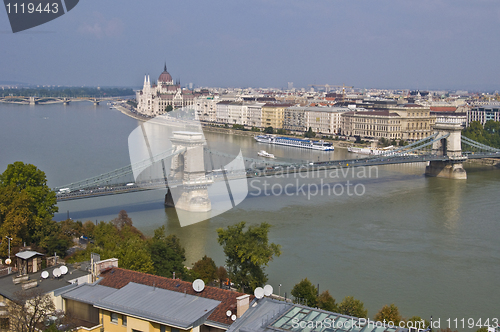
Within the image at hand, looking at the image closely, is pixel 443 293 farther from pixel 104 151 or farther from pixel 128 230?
pixel 104 151

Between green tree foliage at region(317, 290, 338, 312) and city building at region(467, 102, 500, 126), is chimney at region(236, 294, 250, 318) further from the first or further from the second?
city building at region(467, 102, 500, 126)

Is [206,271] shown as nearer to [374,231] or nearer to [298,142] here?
[374,231]

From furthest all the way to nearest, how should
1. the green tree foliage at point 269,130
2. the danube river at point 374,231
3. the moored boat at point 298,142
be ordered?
the green tree foliage at point 269,130 < the moored boat at point 298,142 < the danube river at point 374,231

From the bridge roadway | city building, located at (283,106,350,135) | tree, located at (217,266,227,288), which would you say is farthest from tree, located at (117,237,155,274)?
city building, located at (283,106,350,135)

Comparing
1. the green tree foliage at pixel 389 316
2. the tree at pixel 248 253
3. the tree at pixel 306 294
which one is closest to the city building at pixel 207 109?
the tree at pixel 248 253

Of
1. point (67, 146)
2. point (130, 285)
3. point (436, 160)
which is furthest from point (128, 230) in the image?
point (67, 146)

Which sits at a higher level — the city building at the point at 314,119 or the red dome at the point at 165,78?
the red dome at the point at 165,78

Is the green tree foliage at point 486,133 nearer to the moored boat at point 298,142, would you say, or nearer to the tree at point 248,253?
the moored boat at point 298,142
